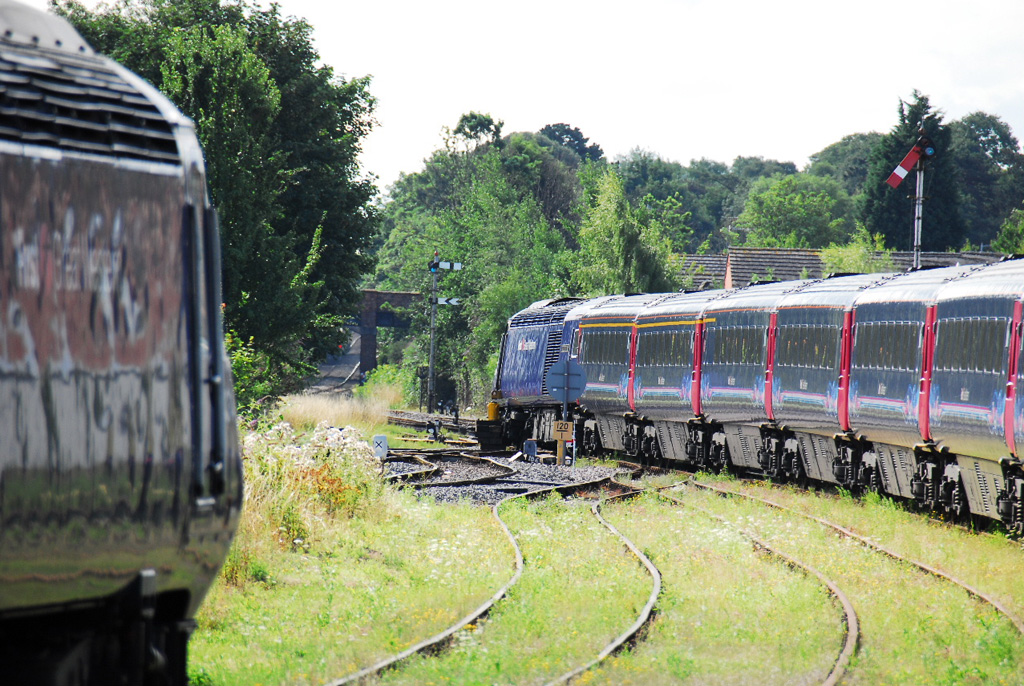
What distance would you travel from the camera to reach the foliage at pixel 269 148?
21438 millimetres

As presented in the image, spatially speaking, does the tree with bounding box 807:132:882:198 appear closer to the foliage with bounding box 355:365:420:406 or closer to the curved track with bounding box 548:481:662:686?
the foliage with bounding box 355:365:420:406

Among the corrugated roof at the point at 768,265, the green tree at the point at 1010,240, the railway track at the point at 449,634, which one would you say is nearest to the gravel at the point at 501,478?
the railway track at the point at 449,634

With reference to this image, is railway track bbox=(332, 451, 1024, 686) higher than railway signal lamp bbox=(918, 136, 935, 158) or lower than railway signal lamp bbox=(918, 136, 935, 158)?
lower

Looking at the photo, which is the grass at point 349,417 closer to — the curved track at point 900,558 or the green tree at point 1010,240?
the curved track at point 900,558

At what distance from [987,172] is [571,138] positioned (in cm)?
4326

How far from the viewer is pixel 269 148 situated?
24469 mm

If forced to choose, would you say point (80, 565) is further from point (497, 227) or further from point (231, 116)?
point (497, 227)

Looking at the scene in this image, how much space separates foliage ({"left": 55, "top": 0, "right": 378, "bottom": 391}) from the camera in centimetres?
2144

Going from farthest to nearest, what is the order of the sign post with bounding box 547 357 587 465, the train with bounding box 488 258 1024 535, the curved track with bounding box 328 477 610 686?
the sign post with bounding box 547 357 587 465 → the train with bounding box 488 258 1024 535 → the curved track with bounding box 328 477 610 686

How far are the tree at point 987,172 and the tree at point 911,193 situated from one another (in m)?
19.4

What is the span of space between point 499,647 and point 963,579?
16.5 feet

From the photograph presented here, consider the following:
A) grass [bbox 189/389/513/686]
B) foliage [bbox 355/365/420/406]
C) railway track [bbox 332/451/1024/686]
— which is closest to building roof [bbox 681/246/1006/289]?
foliage [bbox 355/365/420/406]

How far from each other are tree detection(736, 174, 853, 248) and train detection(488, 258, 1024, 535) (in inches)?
2633

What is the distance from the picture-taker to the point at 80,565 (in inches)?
178
